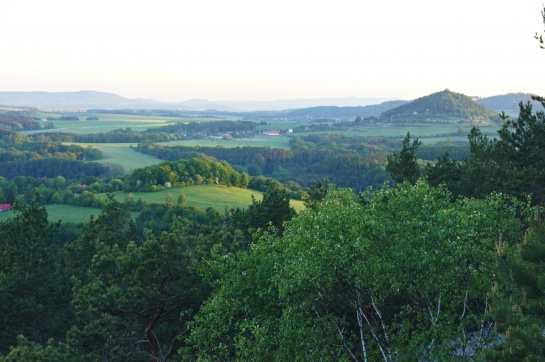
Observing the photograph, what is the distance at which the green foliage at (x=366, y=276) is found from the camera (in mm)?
A: 13125

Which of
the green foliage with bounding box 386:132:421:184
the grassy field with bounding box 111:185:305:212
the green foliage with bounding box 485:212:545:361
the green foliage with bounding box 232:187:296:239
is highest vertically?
the green foliage with bounding box 485:212:545:361

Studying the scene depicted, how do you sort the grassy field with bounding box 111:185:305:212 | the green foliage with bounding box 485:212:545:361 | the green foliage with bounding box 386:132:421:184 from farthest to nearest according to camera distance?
the grassy field with bounding box 111:185:305:212 < the green foliage with bounding box 386:132:421:184 < the green foliage with bounding box 485:212:545:361

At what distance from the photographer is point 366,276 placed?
1311cm

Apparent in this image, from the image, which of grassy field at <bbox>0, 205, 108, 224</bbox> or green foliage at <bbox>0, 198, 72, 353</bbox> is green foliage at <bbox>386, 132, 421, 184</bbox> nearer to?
green foliage at <bbox>0, 198, 72, 353</bbox>

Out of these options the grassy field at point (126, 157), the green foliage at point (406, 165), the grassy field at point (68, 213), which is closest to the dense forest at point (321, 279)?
the green foliage at point (406, 165)

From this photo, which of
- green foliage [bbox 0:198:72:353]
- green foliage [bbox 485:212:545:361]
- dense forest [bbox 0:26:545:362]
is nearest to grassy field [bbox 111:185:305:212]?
dense forest [bbox 0:26:545:362]

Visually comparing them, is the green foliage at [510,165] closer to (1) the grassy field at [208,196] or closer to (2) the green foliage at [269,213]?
(2) the green foliage at [269,213]

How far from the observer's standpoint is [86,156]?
158m

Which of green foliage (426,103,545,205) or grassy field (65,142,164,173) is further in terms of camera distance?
grassy field (65,142,164,173)

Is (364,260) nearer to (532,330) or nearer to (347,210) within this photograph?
(347,210)

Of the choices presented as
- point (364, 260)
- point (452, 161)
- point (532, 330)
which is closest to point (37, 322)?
point (364, 260)

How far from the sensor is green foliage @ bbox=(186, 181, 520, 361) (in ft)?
43.1

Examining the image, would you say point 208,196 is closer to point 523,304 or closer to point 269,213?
point 269,213

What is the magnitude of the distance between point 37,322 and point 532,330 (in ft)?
79.3
